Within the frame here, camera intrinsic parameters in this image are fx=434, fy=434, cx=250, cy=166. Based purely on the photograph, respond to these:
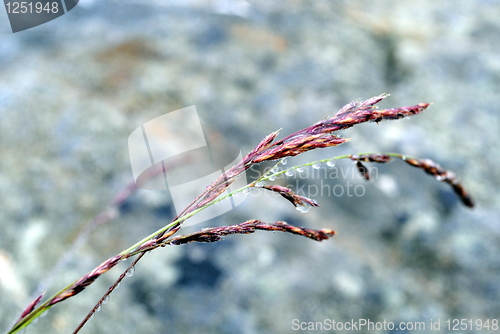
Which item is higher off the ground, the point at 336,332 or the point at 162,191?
the point at 162,191

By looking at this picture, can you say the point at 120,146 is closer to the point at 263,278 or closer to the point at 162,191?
the point at 162,191

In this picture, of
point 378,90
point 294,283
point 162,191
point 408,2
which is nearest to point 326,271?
point 294,283

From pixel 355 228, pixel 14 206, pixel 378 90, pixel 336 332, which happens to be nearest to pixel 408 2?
pixel 378 90

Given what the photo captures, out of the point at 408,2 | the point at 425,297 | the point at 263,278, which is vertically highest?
the point at 408,2

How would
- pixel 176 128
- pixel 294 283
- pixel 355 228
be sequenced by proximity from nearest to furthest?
1. pixel 294 283
2. pixel 355 228
3. pixel 176 128

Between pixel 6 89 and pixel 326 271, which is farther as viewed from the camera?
pixel 6 89

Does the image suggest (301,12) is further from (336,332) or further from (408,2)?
(336,332)

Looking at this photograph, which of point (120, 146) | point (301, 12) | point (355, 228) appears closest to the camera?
point (355, 228)
